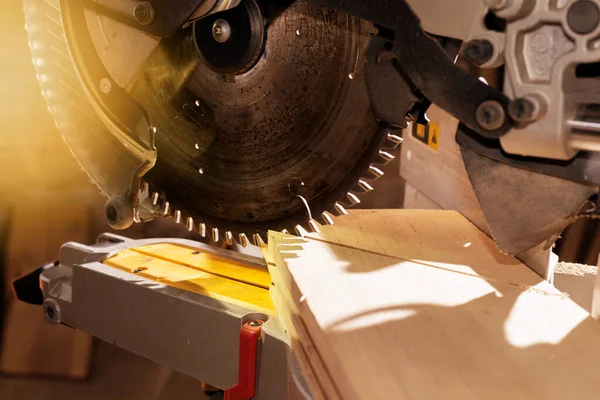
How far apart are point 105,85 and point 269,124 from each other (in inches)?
14.7

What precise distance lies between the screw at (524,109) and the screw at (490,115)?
2 cm

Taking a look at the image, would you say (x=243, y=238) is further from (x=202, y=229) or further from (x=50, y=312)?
(x=50, y=312)

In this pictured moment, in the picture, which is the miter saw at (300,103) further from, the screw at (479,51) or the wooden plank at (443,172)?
the wooden plank at (443,172)

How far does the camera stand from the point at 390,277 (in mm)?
1254

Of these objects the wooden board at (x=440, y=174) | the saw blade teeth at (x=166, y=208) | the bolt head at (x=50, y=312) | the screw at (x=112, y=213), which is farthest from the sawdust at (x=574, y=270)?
the bolt head at (x=50, y=312)

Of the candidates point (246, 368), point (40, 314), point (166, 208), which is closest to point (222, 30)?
point (166, 208)

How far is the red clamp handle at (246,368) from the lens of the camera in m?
1.13

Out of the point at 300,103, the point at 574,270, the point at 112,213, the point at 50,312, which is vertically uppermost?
the point at 300,103

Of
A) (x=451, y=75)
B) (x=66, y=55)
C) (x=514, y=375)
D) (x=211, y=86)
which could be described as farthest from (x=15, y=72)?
(x=514, y=375)

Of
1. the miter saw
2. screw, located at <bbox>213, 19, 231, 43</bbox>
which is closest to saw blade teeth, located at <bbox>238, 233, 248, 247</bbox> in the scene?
the miter saw

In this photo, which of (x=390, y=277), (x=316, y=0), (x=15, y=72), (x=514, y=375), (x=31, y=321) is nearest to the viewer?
(x=514, y=375)

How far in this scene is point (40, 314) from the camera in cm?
259

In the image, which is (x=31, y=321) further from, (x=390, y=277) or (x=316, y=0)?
(x=316, y=0)

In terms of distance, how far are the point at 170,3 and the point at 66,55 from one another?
30 centimetres
